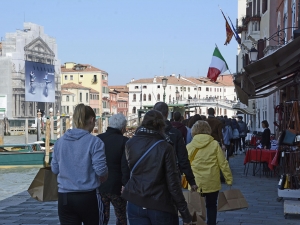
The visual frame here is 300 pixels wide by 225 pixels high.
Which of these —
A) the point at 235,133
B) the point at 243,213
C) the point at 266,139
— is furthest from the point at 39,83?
the point at 243,213

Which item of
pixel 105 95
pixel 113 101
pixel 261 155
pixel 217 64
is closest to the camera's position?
pixel 261 155

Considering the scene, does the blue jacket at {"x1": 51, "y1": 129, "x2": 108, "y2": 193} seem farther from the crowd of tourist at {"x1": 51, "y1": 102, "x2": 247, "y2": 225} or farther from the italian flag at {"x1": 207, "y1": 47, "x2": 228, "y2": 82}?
the italian flag at {"x1": 207, "y1": 47, "x2": 228, "y2": 82}

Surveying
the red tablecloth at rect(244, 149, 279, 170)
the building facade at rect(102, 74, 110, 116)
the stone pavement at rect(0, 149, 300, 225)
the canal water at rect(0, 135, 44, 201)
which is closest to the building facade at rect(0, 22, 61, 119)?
the building facade at rect(102, 74, 110, 116)

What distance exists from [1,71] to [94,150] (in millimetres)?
80497

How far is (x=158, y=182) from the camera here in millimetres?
4520

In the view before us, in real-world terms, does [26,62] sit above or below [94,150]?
above

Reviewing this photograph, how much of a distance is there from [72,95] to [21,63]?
30.7 meters

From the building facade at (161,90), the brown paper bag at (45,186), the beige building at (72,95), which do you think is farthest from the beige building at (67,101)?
the brown paper bag at (45,186)

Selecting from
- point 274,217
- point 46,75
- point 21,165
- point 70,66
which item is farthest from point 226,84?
point 274,217

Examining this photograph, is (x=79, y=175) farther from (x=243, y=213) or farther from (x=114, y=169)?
(x=243, y=213)

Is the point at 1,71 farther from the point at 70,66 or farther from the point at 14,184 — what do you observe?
the point at 14,184

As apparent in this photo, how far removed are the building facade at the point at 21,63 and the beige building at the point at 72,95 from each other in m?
20.5

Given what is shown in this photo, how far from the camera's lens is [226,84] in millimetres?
171500

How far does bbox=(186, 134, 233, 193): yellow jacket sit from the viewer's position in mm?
6934
